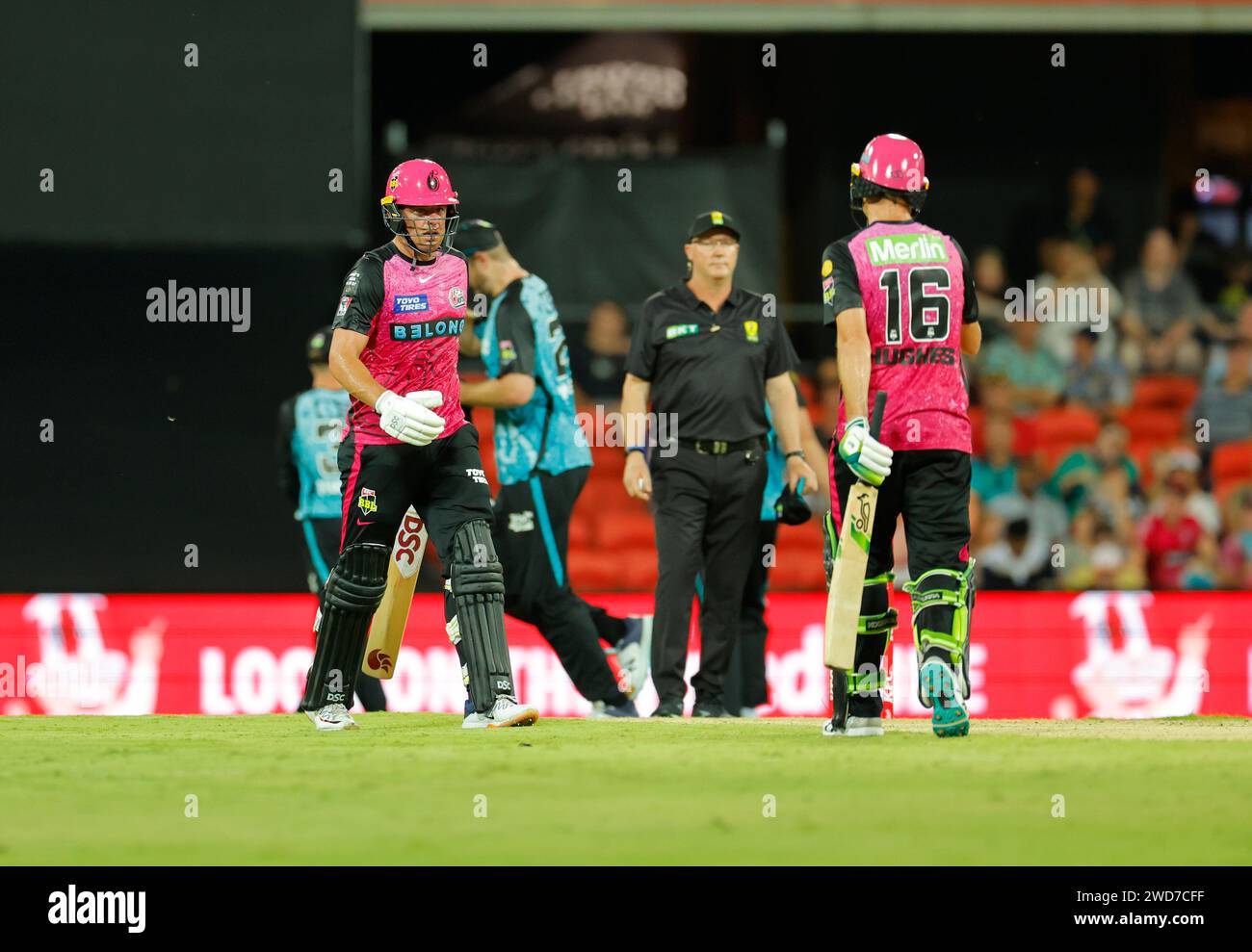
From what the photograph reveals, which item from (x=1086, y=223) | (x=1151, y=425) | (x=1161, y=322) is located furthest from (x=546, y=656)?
(x=1086, y=223)

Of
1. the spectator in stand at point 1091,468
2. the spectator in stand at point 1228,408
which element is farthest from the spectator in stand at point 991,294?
the spectator in stand at point 1228,408

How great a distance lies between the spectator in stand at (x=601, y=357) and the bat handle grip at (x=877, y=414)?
7.70m

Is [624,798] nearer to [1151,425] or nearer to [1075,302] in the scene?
[1151,425]

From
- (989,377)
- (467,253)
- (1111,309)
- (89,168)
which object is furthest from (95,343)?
(1111,309)

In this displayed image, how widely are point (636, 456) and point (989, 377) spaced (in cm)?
648

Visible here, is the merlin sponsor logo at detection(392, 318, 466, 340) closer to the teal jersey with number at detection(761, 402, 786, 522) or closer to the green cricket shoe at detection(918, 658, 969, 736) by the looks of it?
the green cricket shoe at detection(918, 658, 969, 736)

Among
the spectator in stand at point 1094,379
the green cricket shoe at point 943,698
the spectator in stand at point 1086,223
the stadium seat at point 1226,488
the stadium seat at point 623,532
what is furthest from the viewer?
the spectator in stand at point 1086,223

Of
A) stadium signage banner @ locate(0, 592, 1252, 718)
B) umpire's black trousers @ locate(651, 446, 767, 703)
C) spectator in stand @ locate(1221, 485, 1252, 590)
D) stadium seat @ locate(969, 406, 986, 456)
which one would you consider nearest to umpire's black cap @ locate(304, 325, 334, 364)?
stadium signage banner @ locate(0, 592, 1252, 718)

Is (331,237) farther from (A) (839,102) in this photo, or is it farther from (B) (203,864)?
(B) (203,864)

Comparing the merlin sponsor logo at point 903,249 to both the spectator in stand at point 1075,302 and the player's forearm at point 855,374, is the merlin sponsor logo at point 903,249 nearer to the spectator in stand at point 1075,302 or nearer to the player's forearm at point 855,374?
the player's forearm at point 855,374

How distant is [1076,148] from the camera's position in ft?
57.0

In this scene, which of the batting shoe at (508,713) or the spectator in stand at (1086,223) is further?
the spectator in stand at (1086,223)

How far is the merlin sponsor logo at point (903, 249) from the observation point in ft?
25.2
